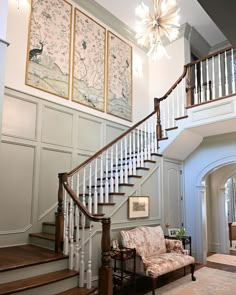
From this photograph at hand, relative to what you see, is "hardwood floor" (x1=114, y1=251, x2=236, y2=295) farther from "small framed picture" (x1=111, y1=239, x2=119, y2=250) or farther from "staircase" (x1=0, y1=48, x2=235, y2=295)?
"staircase" (x1=0, y1=48, x2=235, y2=295)

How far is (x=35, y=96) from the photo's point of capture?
5000 millimetres

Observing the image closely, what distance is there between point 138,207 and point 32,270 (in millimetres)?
2520

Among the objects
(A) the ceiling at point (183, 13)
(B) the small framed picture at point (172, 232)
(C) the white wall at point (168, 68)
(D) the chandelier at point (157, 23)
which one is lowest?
(B) the small framed picture at point (172, 232)

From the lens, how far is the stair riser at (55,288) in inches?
116

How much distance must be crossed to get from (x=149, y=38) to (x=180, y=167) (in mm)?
3662

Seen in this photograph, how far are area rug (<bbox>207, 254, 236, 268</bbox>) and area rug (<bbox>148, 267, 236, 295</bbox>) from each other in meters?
0.92

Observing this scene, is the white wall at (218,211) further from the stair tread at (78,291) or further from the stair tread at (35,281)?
the stair tread at (35,281)

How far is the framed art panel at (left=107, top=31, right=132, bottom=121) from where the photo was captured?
6.69 meters

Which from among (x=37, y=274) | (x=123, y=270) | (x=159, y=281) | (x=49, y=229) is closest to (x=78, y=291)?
(x=37, y=274)

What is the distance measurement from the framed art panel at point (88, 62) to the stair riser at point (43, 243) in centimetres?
290

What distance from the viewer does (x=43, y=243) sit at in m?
4.20

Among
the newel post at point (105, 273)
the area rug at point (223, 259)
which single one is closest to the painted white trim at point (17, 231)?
the newel post at point (105, 273)

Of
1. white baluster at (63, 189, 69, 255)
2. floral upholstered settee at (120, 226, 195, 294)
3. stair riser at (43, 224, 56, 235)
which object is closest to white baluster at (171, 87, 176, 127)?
floral upholstered settee at (120, 226, 195, 294)

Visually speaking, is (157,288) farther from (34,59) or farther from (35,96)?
(34,59)
